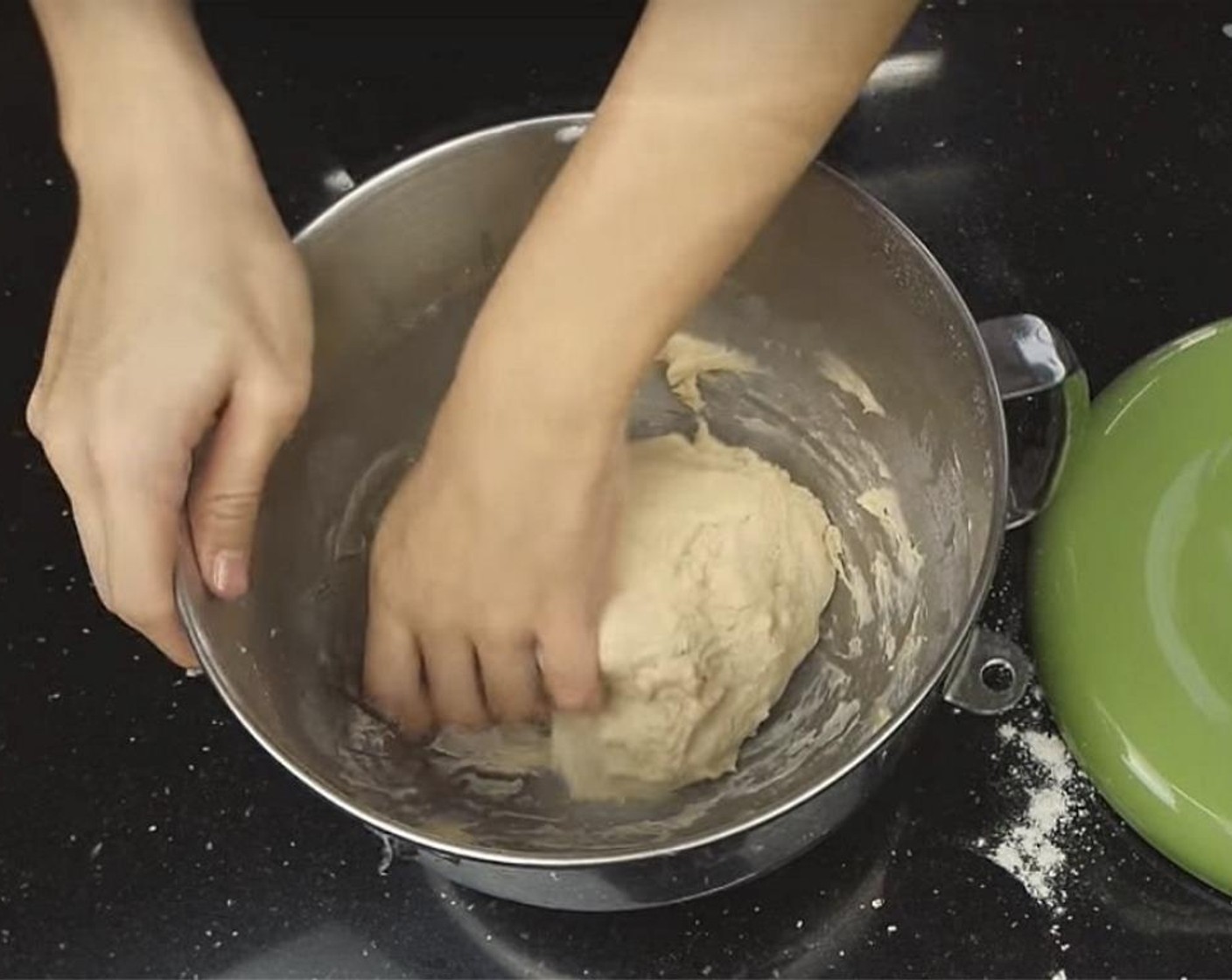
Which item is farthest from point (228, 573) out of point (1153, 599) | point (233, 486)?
point (1153, 599)

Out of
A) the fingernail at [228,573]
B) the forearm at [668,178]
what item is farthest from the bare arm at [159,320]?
the forearm at [668,178]

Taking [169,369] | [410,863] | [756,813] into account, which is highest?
[169,369]

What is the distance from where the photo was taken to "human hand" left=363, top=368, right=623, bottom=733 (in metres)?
0.63

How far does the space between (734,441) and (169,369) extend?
35cm

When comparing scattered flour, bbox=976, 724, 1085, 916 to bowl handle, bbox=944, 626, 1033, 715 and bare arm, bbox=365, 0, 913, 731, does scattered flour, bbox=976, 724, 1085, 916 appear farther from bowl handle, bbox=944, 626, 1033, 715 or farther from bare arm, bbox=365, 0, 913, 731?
bare arm, bbox=365, 0, 913, 731

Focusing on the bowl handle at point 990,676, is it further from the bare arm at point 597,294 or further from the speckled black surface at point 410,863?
the bare arm at point 597,294

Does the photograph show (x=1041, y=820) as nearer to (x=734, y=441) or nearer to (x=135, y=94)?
(x=734, y=441)

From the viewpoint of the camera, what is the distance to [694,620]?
0.79m

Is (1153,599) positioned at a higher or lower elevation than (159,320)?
lower

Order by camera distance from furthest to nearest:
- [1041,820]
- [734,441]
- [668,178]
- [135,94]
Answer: [734,441], [1041,820], [135,94], [668,178]

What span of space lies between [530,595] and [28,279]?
475 mm

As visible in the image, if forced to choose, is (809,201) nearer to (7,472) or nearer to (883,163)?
(883,163)

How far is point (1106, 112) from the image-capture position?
100 cm

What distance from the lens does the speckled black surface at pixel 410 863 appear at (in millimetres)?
781
